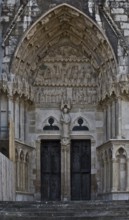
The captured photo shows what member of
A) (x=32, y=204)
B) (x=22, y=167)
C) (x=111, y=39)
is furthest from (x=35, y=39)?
(x=32, y=204)

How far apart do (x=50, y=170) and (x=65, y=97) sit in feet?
6.88

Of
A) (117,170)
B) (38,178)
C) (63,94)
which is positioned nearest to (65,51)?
(63,94)

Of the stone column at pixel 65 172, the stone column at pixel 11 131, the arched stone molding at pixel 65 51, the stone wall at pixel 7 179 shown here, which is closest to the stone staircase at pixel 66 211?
the stone wall at pixel 7 179

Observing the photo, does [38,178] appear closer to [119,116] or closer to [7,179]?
[7,179]

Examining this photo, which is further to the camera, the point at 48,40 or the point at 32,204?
the point at 48,40

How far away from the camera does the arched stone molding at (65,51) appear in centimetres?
2181

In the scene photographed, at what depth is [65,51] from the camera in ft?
75.6

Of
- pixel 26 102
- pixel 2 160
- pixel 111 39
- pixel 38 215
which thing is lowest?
pixel 38 215

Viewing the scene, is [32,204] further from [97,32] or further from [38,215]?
[97,32]

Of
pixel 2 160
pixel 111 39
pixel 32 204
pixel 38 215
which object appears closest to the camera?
pixel 38 215

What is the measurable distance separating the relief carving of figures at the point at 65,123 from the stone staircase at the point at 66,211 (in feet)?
22.1

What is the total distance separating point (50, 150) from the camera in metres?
22.9

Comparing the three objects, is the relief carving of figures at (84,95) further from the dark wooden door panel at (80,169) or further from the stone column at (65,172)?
the stone column at (65,172)

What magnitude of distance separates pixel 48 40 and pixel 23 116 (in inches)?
88.4
